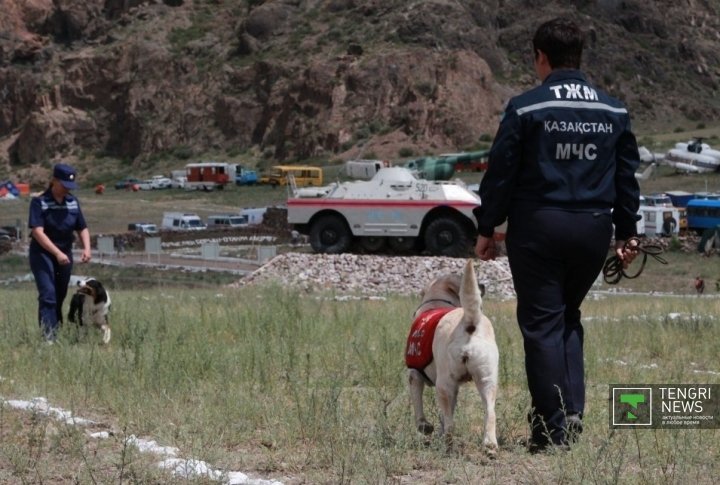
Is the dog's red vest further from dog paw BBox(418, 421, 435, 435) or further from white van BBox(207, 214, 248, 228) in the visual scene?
white van BBox(207, 214, 248, 228)

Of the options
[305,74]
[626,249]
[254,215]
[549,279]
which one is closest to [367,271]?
[626,249]

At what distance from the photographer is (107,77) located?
8562 centimetres

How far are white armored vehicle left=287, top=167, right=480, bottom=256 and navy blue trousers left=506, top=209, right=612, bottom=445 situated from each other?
19.9 metres

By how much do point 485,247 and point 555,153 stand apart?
0.55m

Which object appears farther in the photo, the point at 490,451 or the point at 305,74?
the point at 305,74

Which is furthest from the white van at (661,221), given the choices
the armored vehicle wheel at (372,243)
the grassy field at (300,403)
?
the grassy field at (300,403)

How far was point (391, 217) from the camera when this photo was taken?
1024 inches

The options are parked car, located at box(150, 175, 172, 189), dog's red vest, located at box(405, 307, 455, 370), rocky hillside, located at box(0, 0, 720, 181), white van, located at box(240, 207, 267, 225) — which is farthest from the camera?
rocky hillside, located at box(0, 0, 720, 181)

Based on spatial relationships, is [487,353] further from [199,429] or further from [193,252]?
[193,252]

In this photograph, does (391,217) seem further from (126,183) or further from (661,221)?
(126,183)

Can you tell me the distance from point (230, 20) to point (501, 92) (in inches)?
937


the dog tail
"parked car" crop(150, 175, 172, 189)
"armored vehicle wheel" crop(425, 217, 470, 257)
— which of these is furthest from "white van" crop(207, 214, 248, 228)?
the dog tail

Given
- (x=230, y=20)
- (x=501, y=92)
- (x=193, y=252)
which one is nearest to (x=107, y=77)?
(x=230, y=20)

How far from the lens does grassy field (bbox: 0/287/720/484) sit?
4992mm
